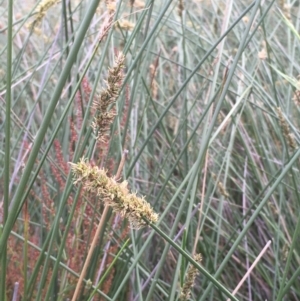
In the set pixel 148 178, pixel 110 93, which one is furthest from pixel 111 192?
pixel 148 178

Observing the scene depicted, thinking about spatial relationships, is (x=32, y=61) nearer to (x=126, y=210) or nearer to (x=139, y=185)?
(x=139, y=185)

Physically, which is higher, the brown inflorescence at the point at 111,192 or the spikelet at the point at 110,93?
the spikelet at the point at 110,93

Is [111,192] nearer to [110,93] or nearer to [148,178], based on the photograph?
[110,93]

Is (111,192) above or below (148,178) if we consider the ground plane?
above

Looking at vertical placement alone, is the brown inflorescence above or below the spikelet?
below

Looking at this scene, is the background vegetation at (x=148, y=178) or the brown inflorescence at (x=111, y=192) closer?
the brown inflorescence at (x=111, y=192)

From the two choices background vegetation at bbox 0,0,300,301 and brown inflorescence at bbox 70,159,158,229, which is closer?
brown inflorescence at bbox 70,159,158,229

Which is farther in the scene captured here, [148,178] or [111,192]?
[148,178]

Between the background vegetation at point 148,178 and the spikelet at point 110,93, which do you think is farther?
the background vegetation at point 148,178

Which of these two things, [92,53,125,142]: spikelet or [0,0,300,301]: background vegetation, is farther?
[0,0,300,301]: background vegetation
